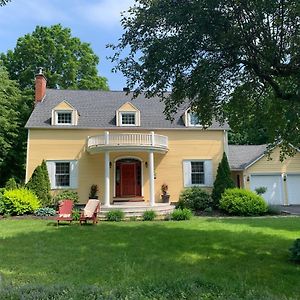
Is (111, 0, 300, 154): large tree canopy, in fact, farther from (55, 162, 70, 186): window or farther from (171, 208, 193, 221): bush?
(55, 162, 70, 186): window

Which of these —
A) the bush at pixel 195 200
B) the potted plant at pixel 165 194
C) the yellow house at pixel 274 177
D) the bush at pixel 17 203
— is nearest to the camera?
the bush at pixel 17 203

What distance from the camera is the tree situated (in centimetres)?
2561

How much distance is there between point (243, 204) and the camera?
61.0 ft

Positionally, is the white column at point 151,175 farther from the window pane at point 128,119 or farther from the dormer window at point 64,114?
the dormer window at point 64,114

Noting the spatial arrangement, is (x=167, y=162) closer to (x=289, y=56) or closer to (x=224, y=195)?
(x=224, y=195)

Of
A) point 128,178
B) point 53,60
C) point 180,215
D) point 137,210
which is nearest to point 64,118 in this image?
point 128,178

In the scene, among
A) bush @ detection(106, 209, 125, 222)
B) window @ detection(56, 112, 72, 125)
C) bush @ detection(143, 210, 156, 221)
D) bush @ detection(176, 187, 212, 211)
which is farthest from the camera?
window @ detection(56, 112, 72, 125)

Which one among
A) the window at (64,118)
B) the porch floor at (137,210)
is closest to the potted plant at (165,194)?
the porch floor at (137,210)

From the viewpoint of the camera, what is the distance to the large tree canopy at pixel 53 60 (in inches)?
1422

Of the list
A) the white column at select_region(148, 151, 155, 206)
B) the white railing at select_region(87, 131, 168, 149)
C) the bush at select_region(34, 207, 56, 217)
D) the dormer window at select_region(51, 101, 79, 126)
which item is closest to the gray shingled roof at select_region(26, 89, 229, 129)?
the dormer window at select_region(51, 101, 79, 126)

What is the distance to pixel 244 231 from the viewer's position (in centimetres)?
1292

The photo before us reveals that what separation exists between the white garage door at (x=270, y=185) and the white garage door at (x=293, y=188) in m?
0.63

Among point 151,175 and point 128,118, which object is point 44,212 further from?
Answer: point 128,118

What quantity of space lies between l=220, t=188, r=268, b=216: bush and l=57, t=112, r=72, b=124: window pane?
10.8m
